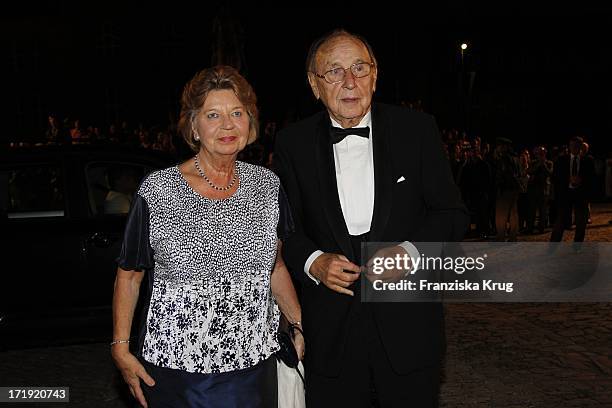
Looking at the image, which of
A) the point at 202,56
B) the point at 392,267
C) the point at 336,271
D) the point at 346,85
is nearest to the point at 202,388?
the point at 336,271

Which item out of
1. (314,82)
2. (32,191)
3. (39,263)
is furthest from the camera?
(32,191)

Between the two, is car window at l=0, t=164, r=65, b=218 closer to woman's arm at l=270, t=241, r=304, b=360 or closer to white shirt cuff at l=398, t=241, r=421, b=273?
woman's arm at l=270, t=241, r=304, b=360

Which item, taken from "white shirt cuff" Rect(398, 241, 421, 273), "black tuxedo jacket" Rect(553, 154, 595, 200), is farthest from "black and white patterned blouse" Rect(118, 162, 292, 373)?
"black tuxedo jacket" Rect(553, 154, 595, 200)

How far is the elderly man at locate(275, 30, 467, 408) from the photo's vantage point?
10.4ft

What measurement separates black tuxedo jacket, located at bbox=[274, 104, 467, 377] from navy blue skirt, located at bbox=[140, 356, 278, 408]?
323 mm

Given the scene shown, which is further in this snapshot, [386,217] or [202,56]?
[202,56]

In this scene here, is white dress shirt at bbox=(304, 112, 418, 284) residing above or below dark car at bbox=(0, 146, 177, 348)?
above

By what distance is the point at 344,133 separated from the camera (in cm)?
329

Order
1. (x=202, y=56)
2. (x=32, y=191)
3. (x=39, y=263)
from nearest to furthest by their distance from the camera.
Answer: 1. (x=39, y=263)
2. (x=32, y=191)
3. (x=202, y=56)

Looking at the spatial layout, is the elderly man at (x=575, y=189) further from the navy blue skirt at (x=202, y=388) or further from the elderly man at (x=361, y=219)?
the navy blue skirt at (x=202, y=388)

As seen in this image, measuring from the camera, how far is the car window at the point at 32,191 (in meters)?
6.96

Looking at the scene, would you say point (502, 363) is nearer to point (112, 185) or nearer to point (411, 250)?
point (112, 185)

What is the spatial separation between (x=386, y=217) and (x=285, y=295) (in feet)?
2.02

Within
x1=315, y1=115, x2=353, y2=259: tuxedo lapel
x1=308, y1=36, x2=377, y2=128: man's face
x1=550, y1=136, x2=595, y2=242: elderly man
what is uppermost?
x1=308, y1=36, x2=377, y2=128: man's face
